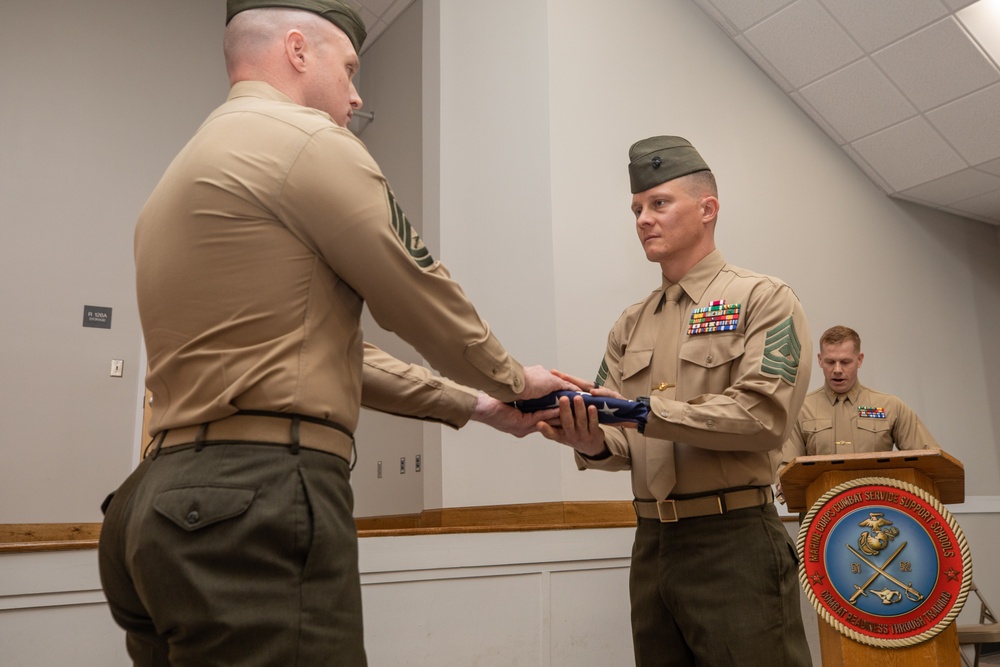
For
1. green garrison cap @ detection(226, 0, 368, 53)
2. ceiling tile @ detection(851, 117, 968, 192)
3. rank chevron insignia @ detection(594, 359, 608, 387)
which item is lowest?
rank chevron insignia @ detection(594, 359, 608, 387)

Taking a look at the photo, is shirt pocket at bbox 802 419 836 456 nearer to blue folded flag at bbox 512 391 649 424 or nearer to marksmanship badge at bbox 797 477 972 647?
marksmanship badge at bbox 797 477 972 647

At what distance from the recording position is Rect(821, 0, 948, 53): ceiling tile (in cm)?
458

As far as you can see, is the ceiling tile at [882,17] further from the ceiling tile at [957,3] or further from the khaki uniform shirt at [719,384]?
the khaki uniform shirt at [719,384]

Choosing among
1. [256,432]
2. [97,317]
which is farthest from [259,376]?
[97,317]

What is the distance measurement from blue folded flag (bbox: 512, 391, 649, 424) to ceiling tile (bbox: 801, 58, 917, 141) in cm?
406

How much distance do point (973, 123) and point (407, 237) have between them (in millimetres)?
5039

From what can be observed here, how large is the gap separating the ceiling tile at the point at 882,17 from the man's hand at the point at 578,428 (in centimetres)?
375

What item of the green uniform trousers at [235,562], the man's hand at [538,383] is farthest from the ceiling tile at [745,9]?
the green uniform trousers at [235,562]

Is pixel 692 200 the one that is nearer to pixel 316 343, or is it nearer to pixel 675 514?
pixel 675 514

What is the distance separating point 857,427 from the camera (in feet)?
Result: 14.3

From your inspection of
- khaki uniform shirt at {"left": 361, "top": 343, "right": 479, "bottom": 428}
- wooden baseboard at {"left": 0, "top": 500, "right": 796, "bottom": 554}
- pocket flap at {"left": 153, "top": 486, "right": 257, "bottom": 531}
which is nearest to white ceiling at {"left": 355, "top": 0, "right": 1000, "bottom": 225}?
Result: wooden baseboard at {"left": 0, "top": 500, "right": 796, "bottom": 554}

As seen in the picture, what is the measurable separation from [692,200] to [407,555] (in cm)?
134

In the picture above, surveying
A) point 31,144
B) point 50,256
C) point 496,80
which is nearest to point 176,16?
point 31,144

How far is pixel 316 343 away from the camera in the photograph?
1.23 m
